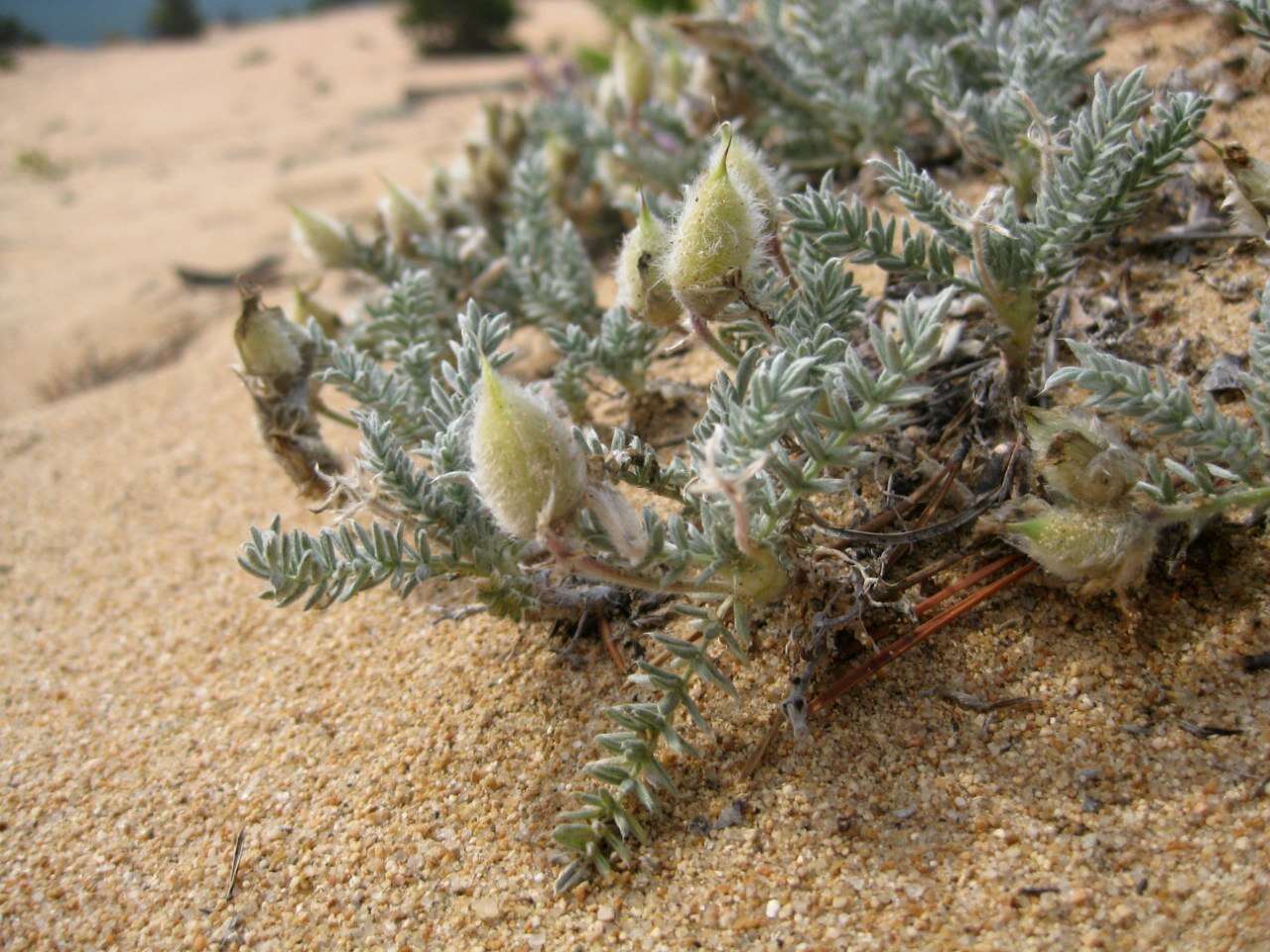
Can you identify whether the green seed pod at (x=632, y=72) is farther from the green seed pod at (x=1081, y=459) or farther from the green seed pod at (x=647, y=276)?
the green seed pod at (x=1081, y=459)

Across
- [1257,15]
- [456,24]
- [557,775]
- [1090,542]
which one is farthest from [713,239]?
[456,24]

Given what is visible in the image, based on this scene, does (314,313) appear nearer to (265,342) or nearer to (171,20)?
(265,342)

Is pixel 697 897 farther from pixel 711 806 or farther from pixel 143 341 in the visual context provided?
pixel 143 341

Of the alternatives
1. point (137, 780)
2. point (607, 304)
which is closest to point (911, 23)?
point (607, 304)

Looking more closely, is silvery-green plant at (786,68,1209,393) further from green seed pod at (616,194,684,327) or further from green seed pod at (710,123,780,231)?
green seed pod at (616,194,684,327)

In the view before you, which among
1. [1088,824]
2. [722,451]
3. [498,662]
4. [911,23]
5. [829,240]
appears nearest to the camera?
[1088,824]

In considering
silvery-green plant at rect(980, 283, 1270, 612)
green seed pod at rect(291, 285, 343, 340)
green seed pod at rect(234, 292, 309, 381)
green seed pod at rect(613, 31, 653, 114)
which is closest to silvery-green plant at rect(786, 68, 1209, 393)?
silvery-green plant at rect(980, 283, 1270, 612)
